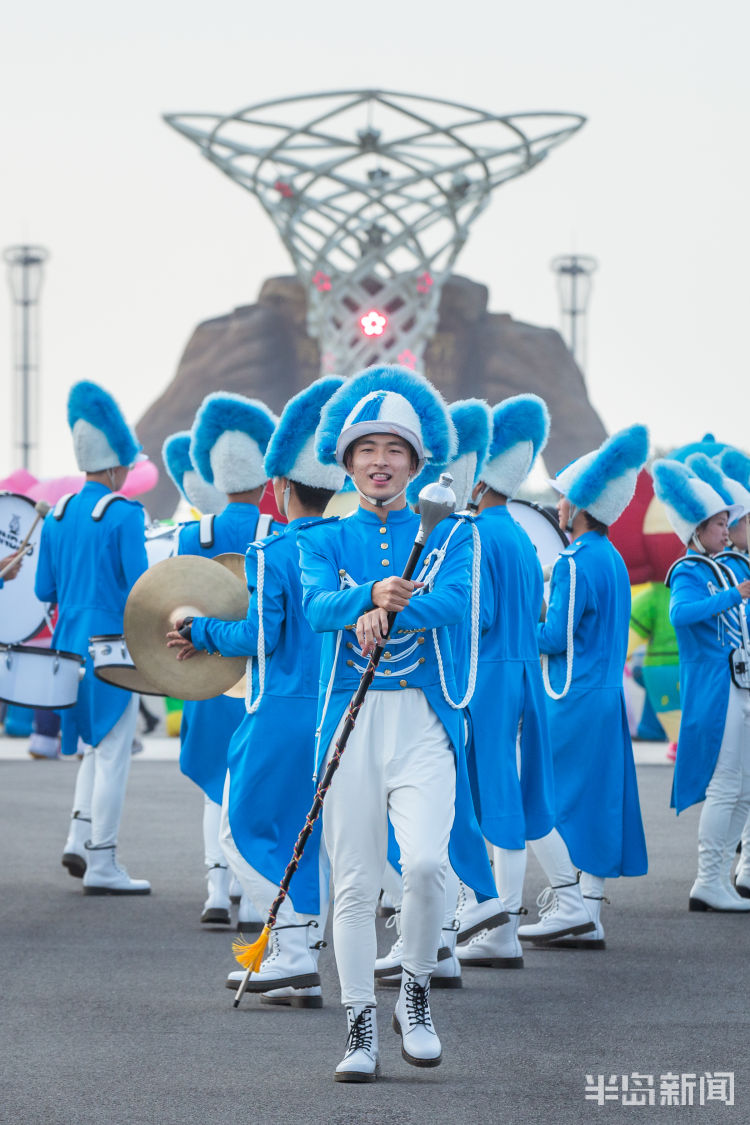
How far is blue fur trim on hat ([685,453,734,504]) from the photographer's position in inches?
312

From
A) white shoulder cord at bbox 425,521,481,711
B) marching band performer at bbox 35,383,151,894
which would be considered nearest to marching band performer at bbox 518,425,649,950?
white shoulder cord at bbox 425,521,481,711

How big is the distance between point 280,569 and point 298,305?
3824cm

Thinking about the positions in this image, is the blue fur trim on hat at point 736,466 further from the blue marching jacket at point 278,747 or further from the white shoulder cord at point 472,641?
the white shoulder cord at point 472,641

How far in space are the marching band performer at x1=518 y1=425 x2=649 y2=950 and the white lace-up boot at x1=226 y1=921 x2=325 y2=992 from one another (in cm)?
139

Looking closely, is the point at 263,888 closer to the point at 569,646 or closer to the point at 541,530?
the point at 569,646

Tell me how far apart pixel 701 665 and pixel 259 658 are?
9.20 feet

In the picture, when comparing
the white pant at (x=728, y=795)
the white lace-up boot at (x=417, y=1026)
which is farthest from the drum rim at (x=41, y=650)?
the white lace-up boot at (x=417, y=1026)

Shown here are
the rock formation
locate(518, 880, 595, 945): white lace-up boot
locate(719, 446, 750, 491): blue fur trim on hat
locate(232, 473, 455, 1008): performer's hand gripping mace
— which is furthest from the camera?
the rock formation

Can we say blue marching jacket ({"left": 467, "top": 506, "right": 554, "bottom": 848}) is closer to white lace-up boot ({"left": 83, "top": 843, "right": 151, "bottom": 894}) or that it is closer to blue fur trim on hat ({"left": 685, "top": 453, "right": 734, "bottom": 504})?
blue fur trim on hat ({"left": 685, "top": 453, "right": 734, "bottom": 504})

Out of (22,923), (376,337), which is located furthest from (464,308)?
(22,923)

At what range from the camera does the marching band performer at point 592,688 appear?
6684 mm

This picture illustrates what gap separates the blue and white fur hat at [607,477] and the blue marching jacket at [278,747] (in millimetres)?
1605

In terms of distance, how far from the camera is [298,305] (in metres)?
43.1

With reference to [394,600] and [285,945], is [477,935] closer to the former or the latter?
[285,945]
